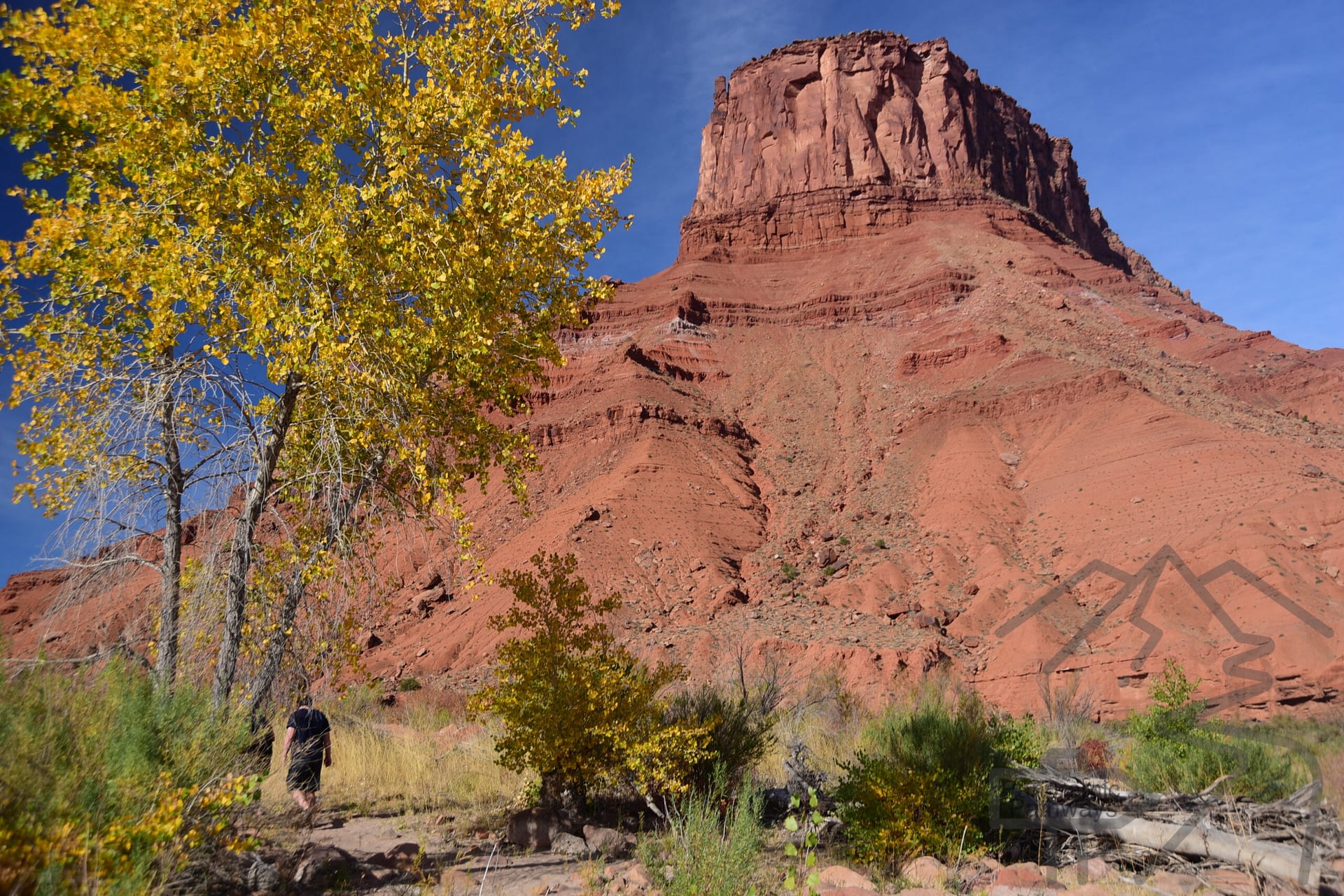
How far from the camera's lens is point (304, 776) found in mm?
6914

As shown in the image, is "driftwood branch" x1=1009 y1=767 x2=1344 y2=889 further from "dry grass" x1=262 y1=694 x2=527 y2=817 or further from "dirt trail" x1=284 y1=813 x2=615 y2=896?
"dry grass" x1=262 y1=694 x2=527 y2=817

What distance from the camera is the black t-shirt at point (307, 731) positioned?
6.83 m

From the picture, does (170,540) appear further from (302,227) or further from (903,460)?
(903,460)

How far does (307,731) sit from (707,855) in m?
4.47

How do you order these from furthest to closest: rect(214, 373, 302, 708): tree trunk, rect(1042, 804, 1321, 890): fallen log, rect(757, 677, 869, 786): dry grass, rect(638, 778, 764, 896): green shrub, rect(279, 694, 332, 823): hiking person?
1. rect(757, 677, 869, 786): dry grass
2. rect(279, 694, 332, 823): hiking person
3. rect(214, 373, 302, 708): tree trunk
4. rect(1042, 804, 1321, 890): fallen log
5. rect(638, 778, 764, 896): green shrub

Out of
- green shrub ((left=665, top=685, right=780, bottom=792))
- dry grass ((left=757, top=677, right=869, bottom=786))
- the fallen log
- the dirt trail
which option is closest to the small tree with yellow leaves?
green shrub ((left=665, top=685, right=780, bottom=792))

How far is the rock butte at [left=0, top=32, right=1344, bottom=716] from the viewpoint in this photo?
978 inches

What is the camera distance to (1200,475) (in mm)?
31391

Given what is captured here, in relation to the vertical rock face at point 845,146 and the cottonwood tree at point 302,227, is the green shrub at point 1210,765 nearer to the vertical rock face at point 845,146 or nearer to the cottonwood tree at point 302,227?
the cottonwood tree at point 302,227

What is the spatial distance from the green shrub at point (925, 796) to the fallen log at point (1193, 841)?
0.69 metres

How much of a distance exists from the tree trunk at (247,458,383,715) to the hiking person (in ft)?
1.94

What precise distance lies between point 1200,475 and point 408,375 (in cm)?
3505

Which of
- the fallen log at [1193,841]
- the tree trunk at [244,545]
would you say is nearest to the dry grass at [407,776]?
the tree trunk at [244,545]

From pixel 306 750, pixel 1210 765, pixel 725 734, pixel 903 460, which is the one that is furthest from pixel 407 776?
pixel 903 460
